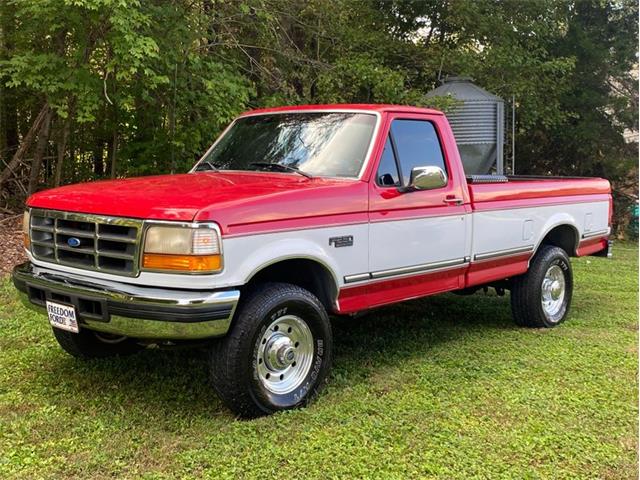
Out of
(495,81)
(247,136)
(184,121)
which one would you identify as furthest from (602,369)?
(495,81)

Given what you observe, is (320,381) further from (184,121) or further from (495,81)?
(495,81)

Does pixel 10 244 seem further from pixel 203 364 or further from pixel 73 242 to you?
pixel 73 242

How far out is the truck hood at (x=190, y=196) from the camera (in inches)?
143

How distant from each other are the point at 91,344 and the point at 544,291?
439 cm

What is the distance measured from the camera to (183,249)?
355cm

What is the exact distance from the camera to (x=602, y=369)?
16.8 ft

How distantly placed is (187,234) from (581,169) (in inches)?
617

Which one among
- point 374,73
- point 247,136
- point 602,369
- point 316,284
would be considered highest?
point 374,73

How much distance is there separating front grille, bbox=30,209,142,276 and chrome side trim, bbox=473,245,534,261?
306 centimetres

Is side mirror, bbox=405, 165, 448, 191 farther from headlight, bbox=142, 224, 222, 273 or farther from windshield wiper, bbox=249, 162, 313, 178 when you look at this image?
headlight, bbox=142, 224, 222, 273

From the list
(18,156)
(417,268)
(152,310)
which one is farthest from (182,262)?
(18,156)

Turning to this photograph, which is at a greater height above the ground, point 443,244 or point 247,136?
point 247,136

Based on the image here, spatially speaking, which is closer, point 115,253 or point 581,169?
point 115,253

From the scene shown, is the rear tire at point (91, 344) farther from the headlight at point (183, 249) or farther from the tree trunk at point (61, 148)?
the tree trunk at point (61, 148)
